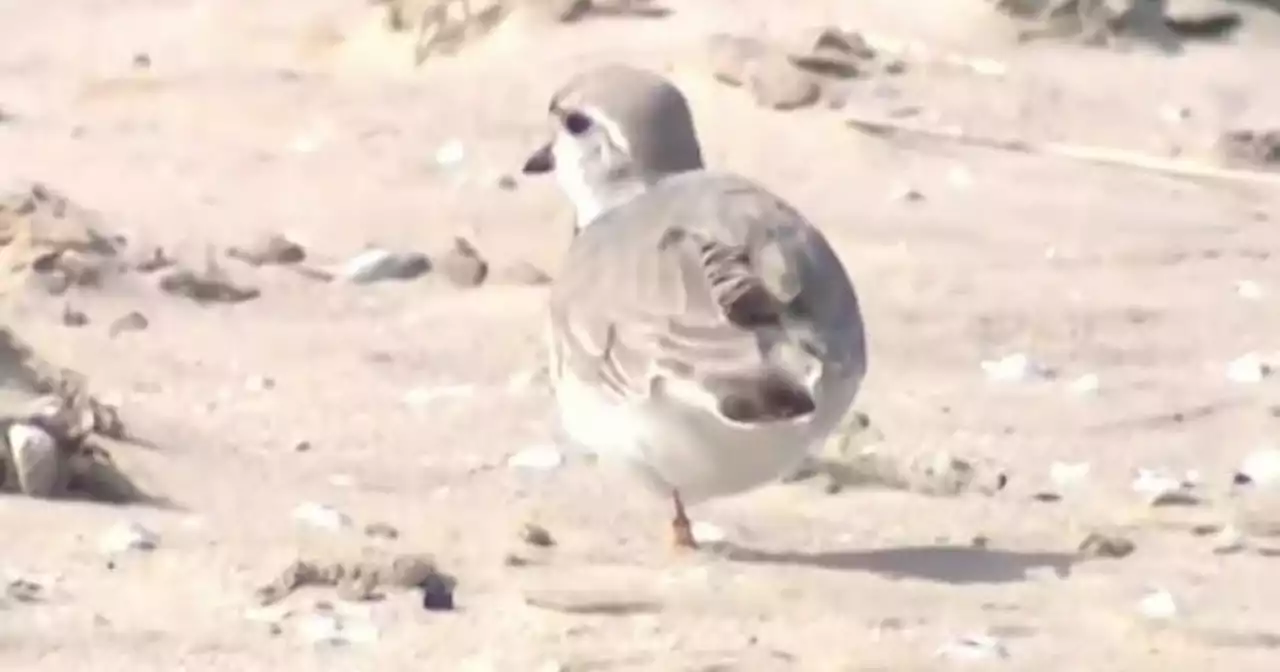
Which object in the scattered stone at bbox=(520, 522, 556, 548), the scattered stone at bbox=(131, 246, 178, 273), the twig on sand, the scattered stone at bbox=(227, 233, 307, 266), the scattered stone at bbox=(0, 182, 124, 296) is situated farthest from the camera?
the twig on sand

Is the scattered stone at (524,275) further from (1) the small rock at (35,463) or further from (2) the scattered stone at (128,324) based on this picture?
(1) the small rock at (35,463)

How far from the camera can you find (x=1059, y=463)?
16.3 ft

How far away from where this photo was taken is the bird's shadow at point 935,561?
4219mm

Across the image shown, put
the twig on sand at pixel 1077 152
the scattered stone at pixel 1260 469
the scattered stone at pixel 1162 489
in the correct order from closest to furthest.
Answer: the scattered stone at pixel 1162 489
the scattered stone at pixel 1260 469
the twig on sand at pixel 1077 152

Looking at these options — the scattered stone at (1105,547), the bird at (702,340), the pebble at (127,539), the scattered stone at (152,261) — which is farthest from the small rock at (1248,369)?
the scattered stone at (152,261)

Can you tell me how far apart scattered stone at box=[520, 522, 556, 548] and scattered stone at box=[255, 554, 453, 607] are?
31 cm

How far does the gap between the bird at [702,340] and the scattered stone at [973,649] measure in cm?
41

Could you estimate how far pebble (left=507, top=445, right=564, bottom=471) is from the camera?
4.93 m

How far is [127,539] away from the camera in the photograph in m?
4.13

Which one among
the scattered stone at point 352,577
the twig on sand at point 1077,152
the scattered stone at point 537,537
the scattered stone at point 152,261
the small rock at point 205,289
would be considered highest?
the scattered stone at point 352,577

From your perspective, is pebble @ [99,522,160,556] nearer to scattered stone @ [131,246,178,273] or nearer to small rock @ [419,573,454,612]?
small rock @ [419,573,454,612]

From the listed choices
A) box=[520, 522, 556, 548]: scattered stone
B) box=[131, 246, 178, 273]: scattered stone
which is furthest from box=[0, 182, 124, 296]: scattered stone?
box=[520, 522, 556, 548]: scattered stone

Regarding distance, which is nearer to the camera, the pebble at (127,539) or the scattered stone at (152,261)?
the pebble at (127,539)

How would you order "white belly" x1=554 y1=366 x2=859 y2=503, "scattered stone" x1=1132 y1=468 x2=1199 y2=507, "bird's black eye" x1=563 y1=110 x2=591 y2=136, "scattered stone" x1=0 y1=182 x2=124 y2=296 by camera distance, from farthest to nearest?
"scattered stone" x1=0 y1=182 x2=124 y2=296, "bird's black eye" x1=563 y1=110 x2=591 y2=136, "scattered stone" x1=1132 y1=468 x2=1199 y2=507, "white belly" x1=554 y1=366 x2=859 y2=503
